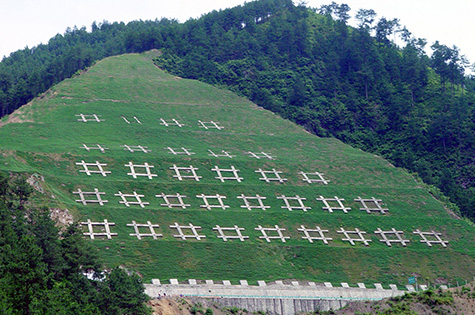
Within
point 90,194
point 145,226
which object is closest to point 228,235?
point 145,226

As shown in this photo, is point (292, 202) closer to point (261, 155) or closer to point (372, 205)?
point (372, 205)

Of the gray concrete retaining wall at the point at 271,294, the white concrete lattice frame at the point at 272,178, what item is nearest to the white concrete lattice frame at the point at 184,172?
the white concrete lattice frame at the point at 272,178

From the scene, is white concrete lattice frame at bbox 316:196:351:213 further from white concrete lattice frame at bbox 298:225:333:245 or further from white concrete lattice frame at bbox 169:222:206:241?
white concrete lattice frame at bbox 169:222:206:241

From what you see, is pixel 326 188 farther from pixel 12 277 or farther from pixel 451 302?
pixel 12 277

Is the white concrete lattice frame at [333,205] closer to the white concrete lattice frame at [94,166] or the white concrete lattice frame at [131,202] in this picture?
the white concrete lattice frame at [131,202]

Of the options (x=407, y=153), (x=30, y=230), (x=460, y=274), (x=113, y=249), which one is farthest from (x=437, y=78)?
(x=30, y=230)

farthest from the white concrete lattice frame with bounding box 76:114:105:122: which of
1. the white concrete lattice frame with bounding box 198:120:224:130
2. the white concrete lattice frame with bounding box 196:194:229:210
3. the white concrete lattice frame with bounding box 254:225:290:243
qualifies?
the white concrete lattice frame with bounding box 254:225:290:243

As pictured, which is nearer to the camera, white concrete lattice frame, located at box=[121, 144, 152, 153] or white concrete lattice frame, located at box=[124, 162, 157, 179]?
white concrete lattice frame, located at box=[124, 162, 157, 179]
